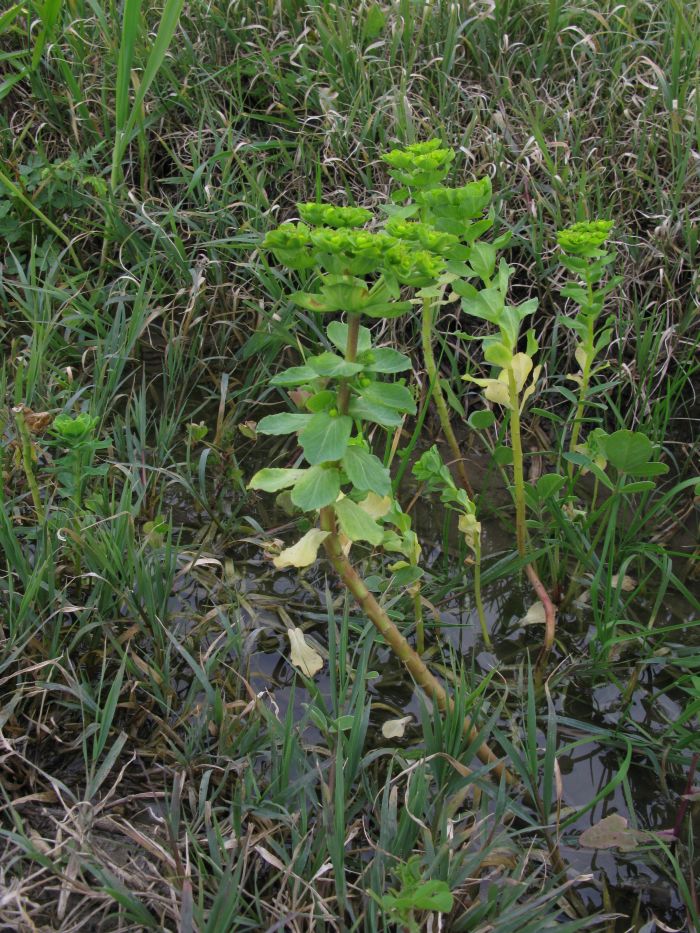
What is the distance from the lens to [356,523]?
1.22m

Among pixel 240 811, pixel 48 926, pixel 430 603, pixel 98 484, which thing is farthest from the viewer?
pixel 98 484

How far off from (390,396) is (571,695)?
827mm

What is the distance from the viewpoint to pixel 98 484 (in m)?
1.87

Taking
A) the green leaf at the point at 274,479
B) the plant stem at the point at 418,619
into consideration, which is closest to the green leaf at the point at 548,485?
the plant stem at the point at 418,619

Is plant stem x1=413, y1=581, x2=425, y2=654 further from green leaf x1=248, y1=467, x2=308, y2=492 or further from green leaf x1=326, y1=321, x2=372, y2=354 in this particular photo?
green leaf x1=326, y1=321, x2=372, y2=354

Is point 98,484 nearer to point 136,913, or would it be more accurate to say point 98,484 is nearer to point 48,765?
point 48,765

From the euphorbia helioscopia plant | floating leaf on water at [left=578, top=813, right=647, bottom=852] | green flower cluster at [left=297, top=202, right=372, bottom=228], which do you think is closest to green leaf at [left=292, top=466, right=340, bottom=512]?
the euphorbia helioscopia plant

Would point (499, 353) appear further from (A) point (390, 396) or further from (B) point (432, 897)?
(B) point (432, 897)

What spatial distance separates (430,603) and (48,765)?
2.54 ft

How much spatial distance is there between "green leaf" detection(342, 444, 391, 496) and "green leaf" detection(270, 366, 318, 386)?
4.8 inches

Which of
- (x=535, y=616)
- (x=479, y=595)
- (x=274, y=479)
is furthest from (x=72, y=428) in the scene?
(x=535, y=616)

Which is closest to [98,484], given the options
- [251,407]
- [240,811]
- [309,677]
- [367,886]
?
[251,407]

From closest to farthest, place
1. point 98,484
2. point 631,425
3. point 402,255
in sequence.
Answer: point 402,255 → point 98,484 → point 631,425

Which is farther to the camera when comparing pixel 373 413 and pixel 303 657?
pixel 303 657
